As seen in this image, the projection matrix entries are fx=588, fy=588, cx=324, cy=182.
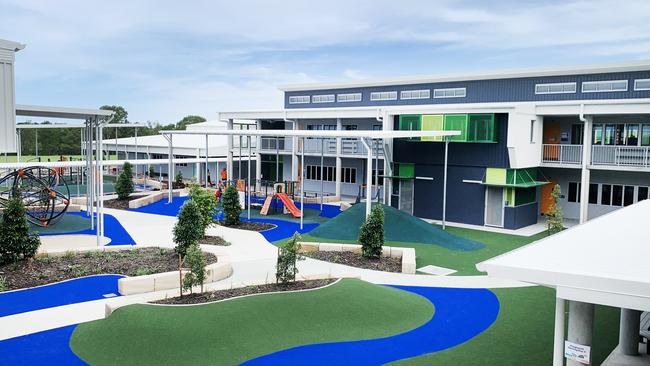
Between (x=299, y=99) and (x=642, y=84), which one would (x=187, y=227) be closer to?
(x=642, y=84)

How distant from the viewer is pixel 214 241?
78.8ft

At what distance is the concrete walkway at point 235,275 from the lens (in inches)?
537

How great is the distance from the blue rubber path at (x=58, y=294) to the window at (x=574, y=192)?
952 inches

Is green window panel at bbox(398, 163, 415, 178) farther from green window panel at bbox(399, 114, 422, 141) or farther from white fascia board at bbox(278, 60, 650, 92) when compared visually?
white fascia board at bbox(278, 60, 650, 92)

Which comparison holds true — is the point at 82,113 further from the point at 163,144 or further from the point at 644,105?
the point at 163,144

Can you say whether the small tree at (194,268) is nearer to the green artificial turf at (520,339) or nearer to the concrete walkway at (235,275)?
the concrete walkway at (235,275)

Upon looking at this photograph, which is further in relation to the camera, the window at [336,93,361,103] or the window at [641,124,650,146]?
the window at [336,93,361,103]

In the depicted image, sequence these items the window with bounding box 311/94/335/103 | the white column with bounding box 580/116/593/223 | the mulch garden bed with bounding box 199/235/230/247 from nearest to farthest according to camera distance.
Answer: the mulch garden bed with bounding box 199/235/230/247, the white column with bounding box 580/116/593/223, the window with bounding box 311/94/335/103

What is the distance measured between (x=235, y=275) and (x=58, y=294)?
5.14 m

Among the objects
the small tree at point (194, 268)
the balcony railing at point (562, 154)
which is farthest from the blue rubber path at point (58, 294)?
the balcony railing at point (562, 154)

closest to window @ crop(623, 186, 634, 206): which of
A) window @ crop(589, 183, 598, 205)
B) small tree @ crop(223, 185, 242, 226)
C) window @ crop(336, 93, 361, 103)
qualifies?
window @ crop(589, 183, 598, 205)

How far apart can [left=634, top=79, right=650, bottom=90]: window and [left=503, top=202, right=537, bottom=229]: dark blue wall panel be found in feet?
26.2

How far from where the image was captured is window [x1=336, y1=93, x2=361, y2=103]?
45.7 m

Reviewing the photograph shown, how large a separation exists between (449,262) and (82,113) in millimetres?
14693
